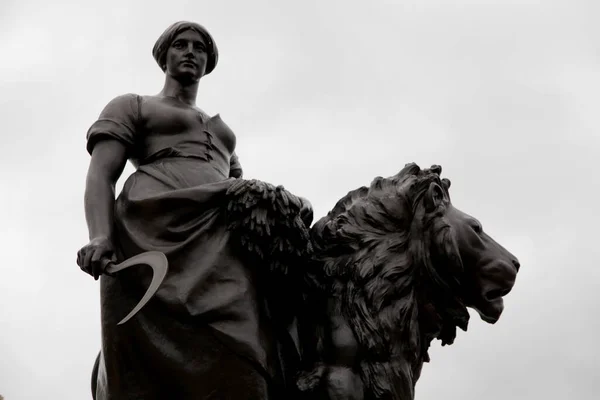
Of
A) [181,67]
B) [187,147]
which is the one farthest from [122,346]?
[181,67]

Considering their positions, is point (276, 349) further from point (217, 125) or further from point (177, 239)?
point (217, 125)

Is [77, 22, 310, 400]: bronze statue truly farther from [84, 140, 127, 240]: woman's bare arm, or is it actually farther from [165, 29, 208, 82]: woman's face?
[165, 29, 208, 82]: woman's face

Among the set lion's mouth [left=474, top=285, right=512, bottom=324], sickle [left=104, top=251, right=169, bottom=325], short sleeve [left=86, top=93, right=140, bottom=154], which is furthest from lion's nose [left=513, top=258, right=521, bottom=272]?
short sleeve [left=86, top=93, right=140, bottom=154]

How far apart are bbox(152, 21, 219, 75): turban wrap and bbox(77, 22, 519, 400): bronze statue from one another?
1 centimetres

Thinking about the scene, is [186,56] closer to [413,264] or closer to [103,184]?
[103,184]

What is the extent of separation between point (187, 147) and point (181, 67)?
0.59 meters

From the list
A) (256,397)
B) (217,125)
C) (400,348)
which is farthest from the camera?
(217,125)

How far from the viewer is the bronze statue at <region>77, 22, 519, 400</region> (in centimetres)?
526

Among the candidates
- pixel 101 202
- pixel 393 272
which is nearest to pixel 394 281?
pixel 393 272

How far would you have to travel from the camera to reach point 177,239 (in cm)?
540

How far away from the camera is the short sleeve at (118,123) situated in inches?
225

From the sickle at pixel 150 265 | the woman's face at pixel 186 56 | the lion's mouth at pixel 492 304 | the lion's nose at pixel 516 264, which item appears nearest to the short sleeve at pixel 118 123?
the woman's face at pixel 186 56

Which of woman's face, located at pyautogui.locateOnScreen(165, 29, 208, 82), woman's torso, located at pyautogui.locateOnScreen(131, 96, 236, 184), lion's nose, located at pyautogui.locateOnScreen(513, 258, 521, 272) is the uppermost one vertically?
woman's face, located at pyautogui.locateOnScreen(165, 29, 208, 82)

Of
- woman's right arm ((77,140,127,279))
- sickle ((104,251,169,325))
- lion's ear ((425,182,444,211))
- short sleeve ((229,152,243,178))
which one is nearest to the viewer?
sickle ((104,251,169,325))
